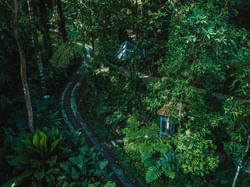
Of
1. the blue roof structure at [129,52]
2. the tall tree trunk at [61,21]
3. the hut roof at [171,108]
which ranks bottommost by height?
the hut roof at [171,108]

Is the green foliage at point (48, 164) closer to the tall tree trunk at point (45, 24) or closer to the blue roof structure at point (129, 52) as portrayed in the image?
the blue roof structure at point (129, 52)

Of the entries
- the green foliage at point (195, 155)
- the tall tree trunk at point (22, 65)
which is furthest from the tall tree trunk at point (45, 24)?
the green foliage at point (195, 155)

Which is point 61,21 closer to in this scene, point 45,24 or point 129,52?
point 45,24

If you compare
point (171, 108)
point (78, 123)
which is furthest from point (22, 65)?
point (78, 123)

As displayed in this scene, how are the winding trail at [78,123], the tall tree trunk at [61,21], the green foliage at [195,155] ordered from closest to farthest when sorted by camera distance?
the green foliage at [195,155]
the winding trail at [78,123]
the tall tree trunk at [61,21]

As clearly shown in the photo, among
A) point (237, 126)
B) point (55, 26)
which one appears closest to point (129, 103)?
point (237, 126)

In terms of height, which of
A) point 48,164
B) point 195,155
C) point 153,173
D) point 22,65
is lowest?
point 153,173

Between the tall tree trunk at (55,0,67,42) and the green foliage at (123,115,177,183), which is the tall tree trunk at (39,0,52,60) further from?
the green foliage at (123,115,177,183)
